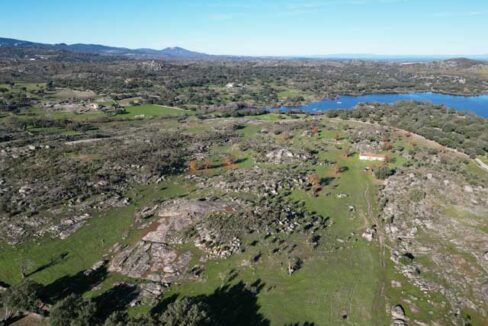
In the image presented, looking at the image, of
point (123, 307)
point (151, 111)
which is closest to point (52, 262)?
point (123, 307)

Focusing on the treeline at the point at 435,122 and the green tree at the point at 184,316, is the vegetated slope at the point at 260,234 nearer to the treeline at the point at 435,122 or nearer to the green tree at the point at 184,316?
the green tree at the point at 184,316

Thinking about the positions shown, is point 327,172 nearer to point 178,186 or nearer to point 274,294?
point 178,186

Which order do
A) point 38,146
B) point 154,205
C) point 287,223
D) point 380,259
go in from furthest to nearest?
point 38,146, point 154,205, point 287,223, point 380,259

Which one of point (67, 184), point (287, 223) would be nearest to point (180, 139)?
point (67, 184)

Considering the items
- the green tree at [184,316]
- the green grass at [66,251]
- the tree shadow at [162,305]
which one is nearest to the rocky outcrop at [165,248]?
the tree shadow at [162,305]

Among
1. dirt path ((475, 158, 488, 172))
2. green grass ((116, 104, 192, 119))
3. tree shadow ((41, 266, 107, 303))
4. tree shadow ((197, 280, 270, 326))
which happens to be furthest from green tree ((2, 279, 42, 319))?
green grass ((116, 104, 192, 119))

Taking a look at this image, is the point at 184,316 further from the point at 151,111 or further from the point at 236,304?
the point at 151,111
